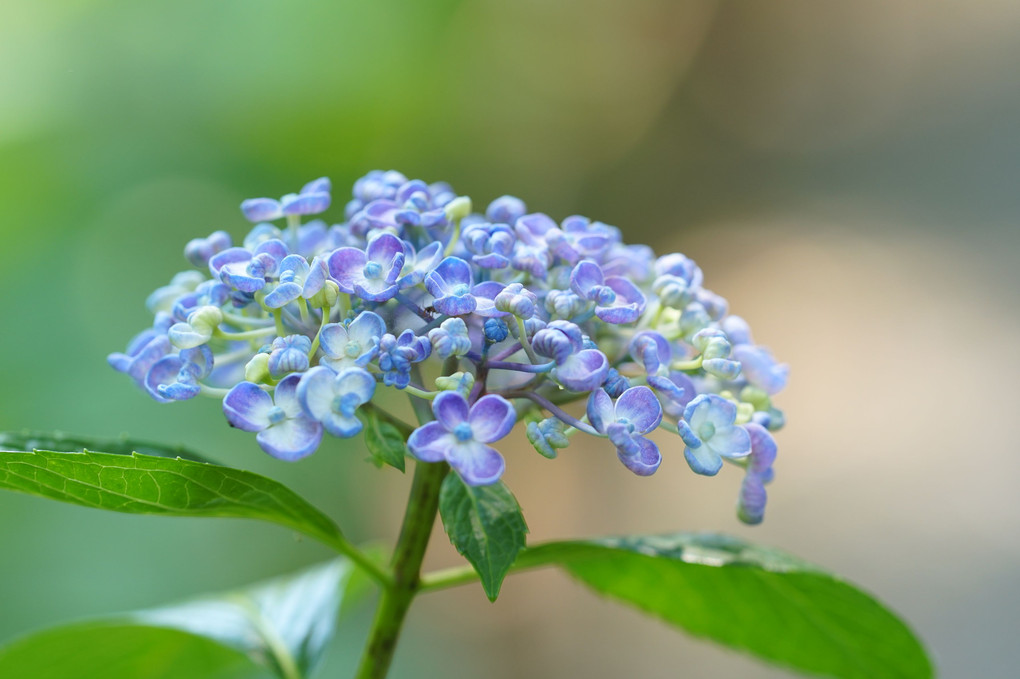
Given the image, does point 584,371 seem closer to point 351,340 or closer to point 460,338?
point 460,338

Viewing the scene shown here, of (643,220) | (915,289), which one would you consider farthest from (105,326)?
(915,289)

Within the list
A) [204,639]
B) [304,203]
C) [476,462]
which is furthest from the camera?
[204,639]

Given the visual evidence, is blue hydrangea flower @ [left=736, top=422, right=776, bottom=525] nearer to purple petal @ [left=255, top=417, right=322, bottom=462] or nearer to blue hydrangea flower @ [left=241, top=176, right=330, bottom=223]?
purple petal @ [left=255, top=417, right=322, bottom=462]

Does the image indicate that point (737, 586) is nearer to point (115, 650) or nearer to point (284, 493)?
point (284, 493)

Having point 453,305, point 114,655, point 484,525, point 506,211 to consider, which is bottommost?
point 114,655


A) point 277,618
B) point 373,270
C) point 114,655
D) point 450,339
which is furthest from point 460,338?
point 114,655

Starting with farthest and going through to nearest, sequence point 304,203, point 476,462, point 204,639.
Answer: point 204,639, point 304,203, point 476,462

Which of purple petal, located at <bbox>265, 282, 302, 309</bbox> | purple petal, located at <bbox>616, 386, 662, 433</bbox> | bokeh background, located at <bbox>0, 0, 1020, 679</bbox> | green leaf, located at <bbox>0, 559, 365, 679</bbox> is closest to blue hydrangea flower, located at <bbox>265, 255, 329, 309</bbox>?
purple petal, located at <bbox>265, 282, 302, 309</bbox>
